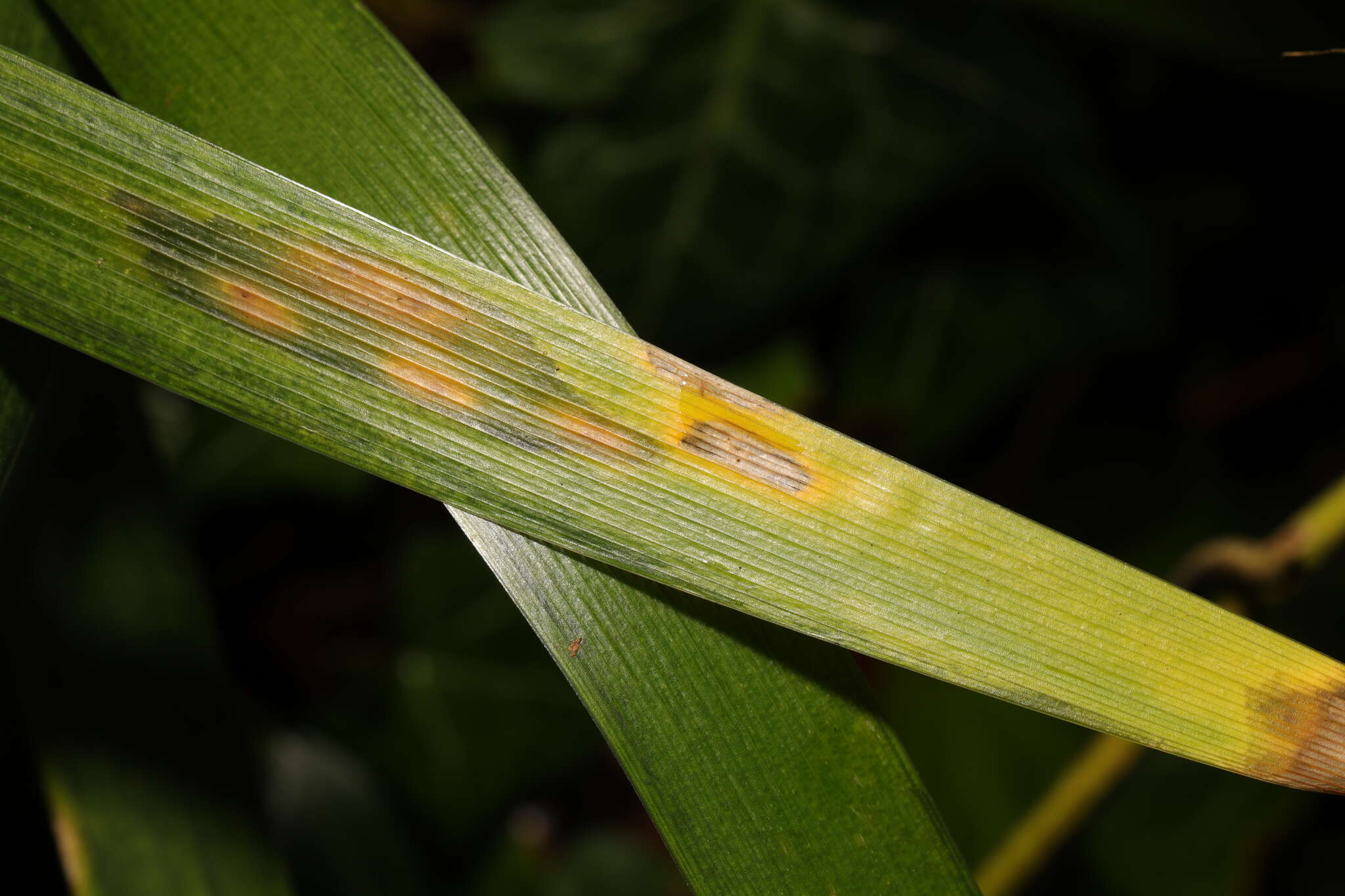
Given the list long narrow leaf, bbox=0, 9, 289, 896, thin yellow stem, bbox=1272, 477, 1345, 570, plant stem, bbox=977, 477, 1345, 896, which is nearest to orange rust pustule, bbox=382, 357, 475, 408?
long narrow leaf, bbox=0, 9, 289, 896

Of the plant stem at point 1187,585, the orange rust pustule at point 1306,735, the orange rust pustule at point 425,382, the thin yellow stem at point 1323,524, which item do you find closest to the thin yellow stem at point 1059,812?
the plant stem at point 1187,585

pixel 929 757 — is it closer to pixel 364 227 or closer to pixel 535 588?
pixel 535 588

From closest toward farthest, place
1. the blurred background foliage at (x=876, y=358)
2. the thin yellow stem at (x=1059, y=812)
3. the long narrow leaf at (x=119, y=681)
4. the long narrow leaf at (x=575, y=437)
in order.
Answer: the long narrow leaf at (x=575, y=437) → the long narrow leaf at (x=119, y=681) → the thin yellow stem at (x=1059, y=812) → the blurred background foliage at (x=876, y=358)

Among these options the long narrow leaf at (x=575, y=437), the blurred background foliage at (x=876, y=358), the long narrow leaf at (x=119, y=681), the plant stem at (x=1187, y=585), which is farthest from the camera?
the blurred background foliage at (x=876, y=358)

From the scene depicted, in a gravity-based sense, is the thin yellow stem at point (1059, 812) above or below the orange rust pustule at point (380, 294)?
below

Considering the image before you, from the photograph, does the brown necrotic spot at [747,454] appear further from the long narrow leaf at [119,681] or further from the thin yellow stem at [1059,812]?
the thin yellow stem at [1059,812]

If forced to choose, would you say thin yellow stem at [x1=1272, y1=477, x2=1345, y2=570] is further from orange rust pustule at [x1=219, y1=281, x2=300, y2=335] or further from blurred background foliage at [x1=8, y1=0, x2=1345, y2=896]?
orange rust pustule at [x1=219, y1=281, x2=300, y2=335]

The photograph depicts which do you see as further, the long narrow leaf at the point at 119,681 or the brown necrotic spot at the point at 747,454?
the long narrow leaf at the point at 119,681

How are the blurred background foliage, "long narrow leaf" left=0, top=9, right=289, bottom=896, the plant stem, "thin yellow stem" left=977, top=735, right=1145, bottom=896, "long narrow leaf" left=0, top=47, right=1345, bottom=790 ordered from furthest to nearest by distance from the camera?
1. the blurred background foliage
2. "thin yellow stem" left=977, top=735, right=1145, bottom=896
3. the plant stem
4. "long narrow leaf" left=0, top=9, right=289, bottom=896
5. "long narrow leaf" left=0, top=47, right=1345, bottom=790

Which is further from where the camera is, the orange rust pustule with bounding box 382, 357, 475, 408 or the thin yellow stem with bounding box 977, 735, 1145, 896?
the thin yellow stem with bounding box 977, 735, 1145, 896
